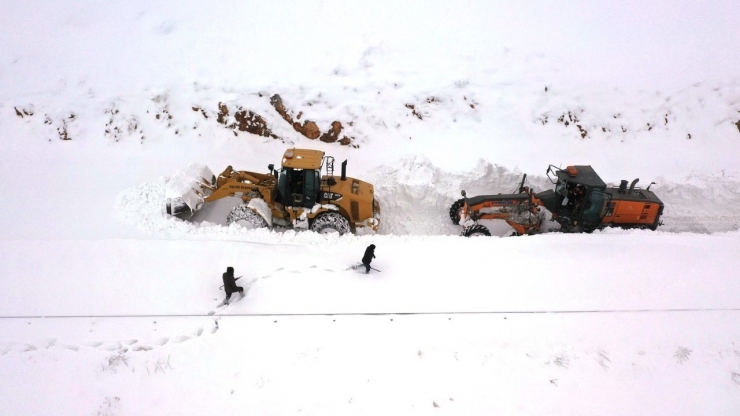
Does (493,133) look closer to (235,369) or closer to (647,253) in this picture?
(647,253)

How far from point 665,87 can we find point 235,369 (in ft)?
43.7

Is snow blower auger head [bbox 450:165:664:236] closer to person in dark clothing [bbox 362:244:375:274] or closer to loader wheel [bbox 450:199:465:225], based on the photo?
loader wheel [bbox 450:199:465:225]

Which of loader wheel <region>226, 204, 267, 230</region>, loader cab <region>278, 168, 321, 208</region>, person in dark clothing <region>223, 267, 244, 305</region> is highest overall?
loader cab <region>278, 168, 321, 208</region>

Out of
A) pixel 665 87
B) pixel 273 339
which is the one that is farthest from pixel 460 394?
pixel 665 87

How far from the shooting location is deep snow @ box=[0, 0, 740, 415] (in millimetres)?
5836

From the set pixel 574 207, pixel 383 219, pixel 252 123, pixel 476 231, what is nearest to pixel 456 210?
pixel 476 231

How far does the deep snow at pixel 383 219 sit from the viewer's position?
5.84 m

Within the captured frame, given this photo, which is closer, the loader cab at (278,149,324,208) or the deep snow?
the deep snow

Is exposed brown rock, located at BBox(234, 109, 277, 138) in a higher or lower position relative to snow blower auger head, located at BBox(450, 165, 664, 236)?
higher

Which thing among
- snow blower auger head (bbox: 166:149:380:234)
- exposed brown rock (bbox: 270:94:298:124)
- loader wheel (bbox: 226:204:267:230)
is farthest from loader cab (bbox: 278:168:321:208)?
exposed brown rock (bbox: 270:94:298:124)

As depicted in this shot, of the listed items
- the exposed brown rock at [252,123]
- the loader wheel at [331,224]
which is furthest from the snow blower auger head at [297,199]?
the exposed brown rock at [252,123]

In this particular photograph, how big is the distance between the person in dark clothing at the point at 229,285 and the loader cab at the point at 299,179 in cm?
225

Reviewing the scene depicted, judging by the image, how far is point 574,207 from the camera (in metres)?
9.01

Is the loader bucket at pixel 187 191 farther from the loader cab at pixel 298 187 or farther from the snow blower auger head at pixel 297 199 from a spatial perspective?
the loader cab at pixel 298 187
